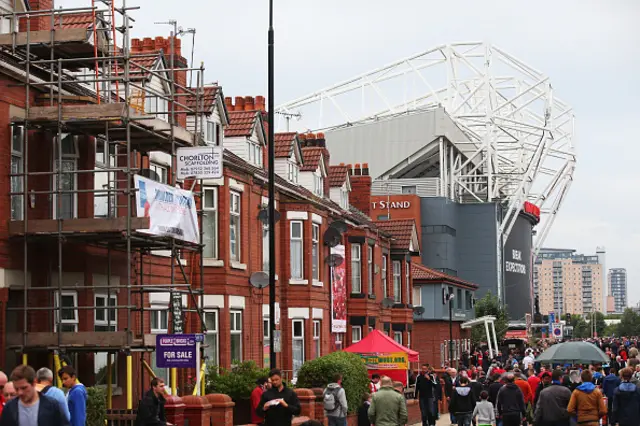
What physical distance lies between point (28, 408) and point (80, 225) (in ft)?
35.3

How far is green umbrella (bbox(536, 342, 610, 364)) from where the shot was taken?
28.7m

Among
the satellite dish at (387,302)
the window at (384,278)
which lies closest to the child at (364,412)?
the satellite dish at (387,302)

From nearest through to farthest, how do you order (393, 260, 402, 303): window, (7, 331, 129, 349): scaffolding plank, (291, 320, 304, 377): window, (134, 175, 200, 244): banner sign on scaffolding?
(7, 331, 129, 349): scaffolding plank → (134, 175, 200, 244): banner sign on scaffolding → (291, 320, 304, 377): window → (393, 260, 402, 303): window

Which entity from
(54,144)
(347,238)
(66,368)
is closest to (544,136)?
(347,238)

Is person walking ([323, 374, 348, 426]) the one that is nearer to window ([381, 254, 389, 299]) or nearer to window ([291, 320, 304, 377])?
window ([291, 320, 304, 377])

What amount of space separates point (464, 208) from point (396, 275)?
186 ft

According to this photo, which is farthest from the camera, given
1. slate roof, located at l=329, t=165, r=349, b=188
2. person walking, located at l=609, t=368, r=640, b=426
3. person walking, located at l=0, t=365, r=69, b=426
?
slate roof, located at l=329, t=165, r=349, b=188

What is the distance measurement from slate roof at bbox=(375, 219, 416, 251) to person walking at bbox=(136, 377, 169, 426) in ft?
106

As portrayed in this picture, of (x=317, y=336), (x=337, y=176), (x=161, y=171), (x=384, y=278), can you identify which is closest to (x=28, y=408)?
(x=161, y=171)

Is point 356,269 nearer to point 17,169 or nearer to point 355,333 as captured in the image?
point 355,333

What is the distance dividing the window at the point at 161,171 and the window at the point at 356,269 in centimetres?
1596

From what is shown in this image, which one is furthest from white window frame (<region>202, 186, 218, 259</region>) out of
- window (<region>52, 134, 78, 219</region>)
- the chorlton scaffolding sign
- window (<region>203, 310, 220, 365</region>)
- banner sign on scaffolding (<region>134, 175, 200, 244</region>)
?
window (<region>52, 134, 78, 219</region>)

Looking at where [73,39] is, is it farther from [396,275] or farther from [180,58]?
[396,275]

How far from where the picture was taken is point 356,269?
43.5m
